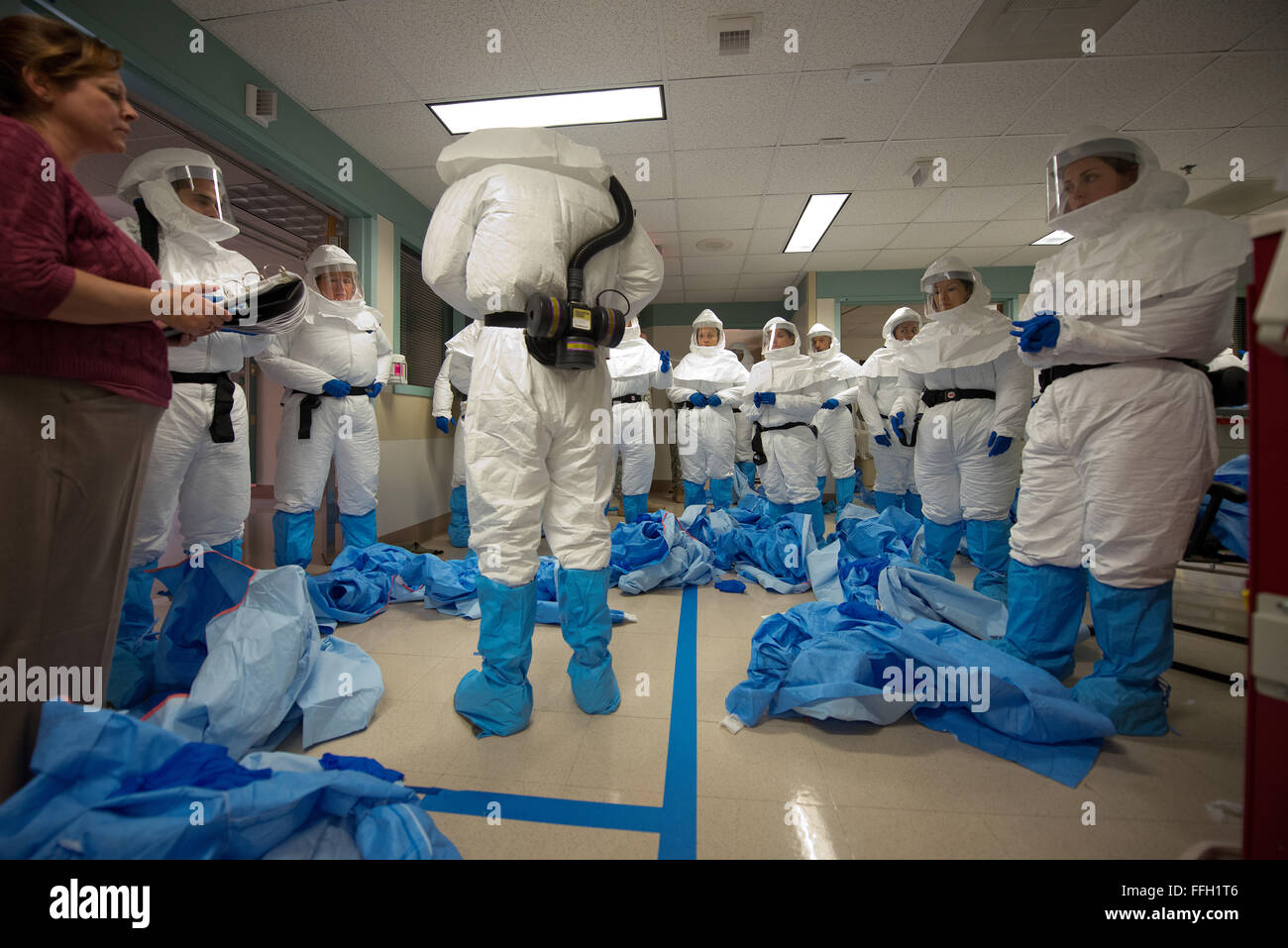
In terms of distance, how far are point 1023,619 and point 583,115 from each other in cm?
358

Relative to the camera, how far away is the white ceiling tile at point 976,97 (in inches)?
115

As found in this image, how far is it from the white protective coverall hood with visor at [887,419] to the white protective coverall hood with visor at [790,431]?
0.65m

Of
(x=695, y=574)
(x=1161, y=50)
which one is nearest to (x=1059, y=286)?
(x=695, y=574)

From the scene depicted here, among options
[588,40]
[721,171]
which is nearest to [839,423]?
[721,171]

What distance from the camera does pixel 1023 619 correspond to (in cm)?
184

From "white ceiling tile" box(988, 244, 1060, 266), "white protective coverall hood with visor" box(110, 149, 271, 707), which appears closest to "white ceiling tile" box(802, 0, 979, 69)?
"white protective coverall hood with visor" box(110, 149, 271, 707)

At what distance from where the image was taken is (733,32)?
263 cm

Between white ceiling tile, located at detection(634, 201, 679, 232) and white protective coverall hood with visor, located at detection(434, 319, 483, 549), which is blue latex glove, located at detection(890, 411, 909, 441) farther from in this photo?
white protective coverall hood with visor, located at detection(434, 319, 483, 549)

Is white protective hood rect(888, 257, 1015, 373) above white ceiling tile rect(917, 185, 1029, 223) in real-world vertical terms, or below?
below

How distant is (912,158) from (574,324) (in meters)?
3.74

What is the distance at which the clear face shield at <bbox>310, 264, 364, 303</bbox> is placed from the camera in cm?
293

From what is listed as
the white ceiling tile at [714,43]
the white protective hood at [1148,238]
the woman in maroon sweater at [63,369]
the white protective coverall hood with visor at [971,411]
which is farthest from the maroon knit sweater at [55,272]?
the white protective coverall hood with visor at [971,411]

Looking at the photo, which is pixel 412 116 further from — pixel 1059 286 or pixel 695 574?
pixel 1059 286

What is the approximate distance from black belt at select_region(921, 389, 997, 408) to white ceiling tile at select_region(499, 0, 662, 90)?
7.50ft
